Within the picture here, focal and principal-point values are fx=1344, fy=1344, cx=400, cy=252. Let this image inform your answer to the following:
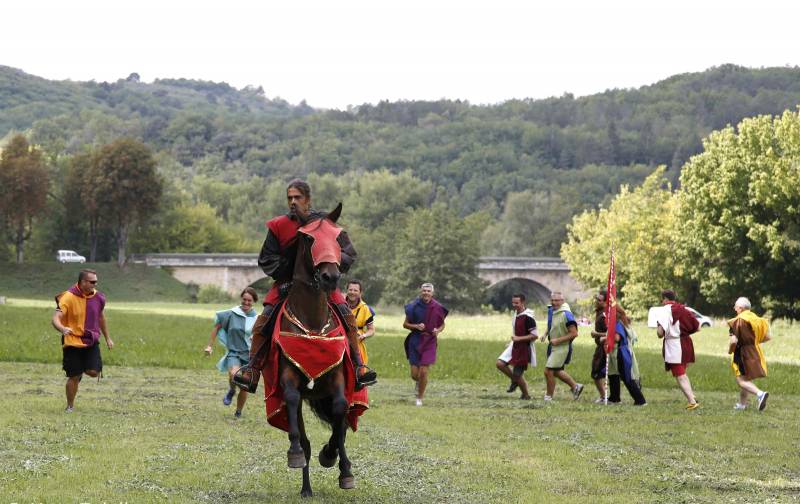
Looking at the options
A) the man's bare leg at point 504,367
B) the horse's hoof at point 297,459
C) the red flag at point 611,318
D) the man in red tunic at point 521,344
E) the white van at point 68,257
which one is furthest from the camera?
the white van at point 68,257

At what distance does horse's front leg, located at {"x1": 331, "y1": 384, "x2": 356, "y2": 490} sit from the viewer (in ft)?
39.1

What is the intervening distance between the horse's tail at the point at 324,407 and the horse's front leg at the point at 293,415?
402mm

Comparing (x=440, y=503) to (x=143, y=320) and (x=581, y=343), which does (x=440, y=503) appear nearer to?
(x=581, y=343)

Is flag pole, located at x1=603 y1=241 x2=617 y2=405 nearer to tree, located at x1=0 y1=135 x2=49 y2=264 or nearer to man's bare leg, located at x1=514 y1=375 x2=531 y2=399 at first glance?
man's bare leg, located at x1=514 y1=375 x2=531 y2=399

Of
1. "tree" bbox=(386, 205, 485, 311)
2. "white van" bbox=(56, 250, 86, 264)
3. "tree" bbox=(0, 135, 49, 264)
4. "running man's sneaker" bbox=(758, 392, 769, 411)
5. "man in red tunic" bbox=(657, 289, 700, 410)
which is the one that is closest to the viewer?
"running man's sneaker" bbox=(758, 392, 769, 411)

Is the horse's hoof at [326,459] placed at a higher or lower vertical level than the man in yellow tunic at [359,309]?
lower

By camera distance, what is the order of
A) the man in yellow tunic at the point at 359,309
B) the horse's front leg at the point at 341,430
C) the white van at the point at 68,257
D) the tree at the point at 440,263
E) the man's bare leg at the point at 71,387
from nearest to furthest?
A: the horse's front leg at the point at 341,430
the man's bare leg at the point at 71,387
the man in yellow tunic at the point at 359,309
the tree at the point at 440,263
the white van at the point at 68,257

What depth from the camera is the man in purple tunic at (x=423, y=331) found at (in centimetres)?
2238

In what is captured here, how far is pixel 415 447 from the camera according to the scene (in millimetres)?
15531

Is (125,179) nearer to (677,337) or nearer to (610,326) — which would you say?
(610,326)

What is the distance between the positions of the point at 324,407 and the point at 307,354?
77cm

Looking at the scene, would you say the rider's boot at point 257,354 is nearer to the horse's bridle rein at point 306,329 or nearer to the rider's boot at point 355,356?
the horse's bridle rein at point 306,329

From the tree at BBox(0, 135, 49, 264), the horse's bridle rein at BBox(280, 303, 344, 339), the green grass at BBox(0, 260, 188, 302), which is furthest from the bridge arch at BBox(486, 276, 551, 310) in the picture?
the horse's bridle rein at BBox(280, 303, 344, 339)

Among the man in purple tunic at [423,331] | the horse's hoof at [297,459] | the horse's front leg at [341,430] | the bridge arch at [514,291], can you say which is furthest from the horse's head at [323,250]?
the bridge arch at [514,291]
